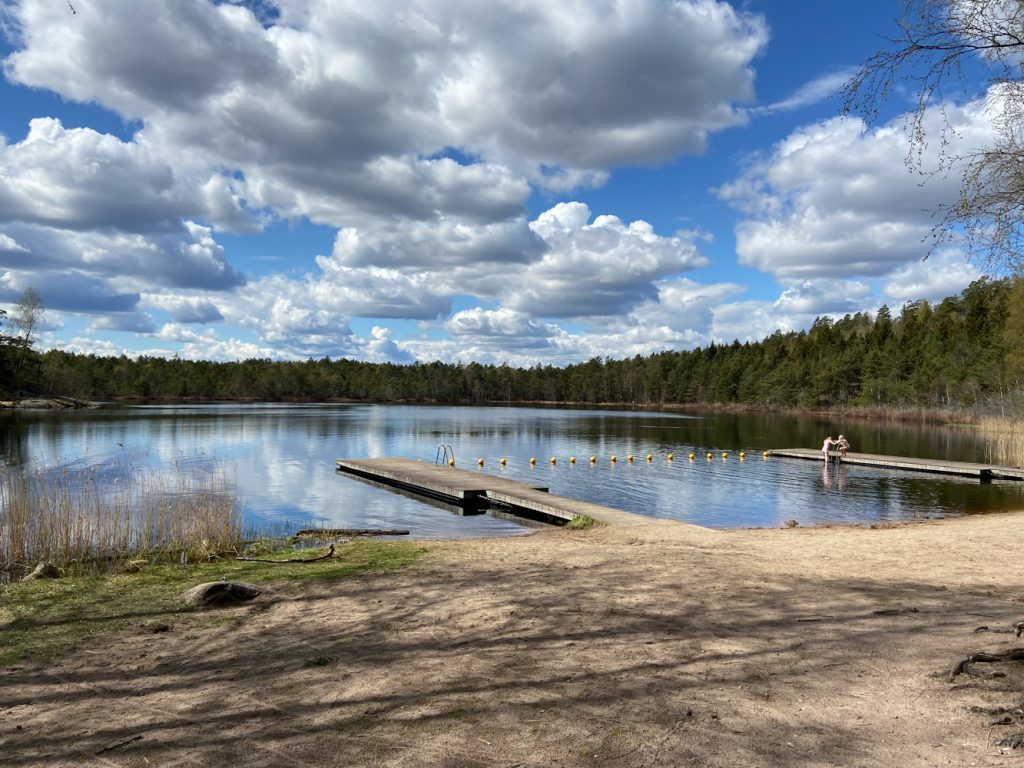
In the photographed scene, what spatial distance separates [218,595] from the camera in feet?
23.3

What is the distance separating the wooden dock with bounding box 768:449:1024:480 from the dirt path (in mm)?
21689

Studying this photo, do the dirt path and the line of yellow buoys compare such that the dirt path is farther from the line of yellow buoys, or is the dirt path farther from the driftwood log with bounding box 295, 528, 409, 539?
the line of yellow buoys

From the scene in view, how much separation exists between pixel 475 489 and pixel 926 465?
2033 cm

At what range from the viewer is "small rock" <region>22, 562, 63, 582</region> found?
30.1 ft

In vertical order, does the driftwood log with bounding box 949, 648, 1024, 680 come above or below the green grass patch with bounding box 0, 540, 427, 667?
above

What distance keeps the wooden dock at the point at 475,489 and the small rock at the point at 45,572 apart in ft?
32.0

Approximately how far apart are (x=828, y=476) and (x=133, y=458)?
27849 mm

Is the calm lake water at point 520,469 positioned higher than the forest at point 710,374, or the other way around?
the forest at point 710,374

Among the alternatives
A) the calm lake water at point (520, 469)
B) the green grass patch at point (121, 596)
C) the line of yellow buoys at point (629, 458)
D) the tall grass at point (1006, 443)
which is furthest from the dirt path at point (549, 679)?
the tall grass at point (1006, 443)

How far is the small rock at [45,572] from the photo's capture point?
917 centimetres

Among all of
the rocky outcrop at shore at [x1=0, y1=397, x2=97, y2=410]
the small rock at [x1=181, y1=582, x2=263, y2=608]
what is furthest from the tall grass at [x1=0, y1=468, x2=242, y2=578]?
the rocky outcrop at shore at [x1=0, y1=397, x2=97, y2=410]

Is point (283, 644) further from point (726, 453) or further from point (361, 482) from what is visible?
point (726, 453)

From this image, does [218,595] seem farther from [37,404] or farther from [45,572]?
[37,404]

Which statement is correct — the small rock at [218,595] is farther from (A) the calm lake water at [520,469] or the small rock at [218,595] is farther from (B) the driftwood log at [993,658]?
(A) the calm lake water at [520,469]
